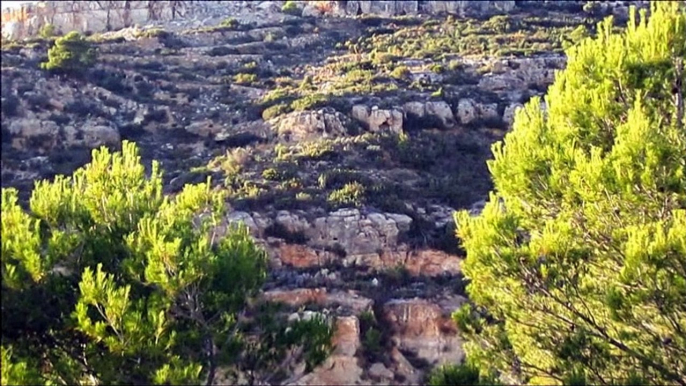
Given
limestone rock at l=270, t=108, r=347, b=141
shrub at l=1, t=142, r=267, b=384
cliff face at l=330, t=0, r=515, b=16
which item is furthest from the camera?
cliff face at l=330, t=0, r=515, b=16

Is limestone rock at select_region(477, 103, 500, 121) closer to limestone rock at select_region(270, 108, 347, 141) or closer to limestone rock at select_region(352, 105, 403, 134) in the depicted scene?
limestone rock at select_region(352, 105, 403, 134)

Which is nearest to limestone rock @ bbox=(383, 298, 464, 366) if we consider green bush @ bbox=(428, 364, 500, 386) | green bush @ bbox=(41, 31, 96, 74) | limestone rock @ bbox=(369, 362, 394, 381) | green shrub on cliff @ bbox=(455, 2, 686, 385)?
limestone rock @ bbox=(369, 362, 394, 381)

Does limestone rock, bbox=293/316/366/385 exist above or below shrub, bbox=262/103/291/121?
below

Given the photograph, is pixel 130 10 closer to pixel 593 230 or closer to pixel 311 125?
pixel 311 125

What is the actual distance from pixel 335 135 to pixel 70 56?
9.69m

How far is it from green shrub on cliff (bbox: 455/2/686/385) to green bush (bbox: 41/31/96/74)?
19.5 m

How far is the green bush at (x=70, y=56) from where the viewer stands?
25828mm

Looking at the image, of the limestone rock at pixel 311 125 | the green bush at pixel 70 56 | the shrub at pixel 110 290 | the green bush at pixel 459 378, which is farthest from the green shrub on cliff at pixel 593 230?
the green bush at pixel 70 56

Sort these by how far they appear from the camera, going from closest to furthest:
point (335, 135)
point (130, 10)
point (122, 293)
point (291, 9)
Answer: point (122, 293)
point (335, 135)
point (291, 9)
point (130, 10)

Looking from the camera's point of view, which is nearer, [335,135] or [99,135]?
[335,135]

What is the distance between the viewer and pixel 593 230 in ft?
28.3

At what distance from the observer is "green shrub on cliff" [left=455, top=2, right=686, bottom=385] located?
7.78 m

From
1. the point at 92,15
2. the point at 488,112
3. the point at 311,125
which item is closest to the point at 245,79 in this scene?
the point at 311,125

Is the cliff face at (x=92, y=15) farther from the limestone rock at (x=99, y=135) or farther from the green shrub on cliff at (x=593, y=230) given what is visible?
the green shrub on cliff at (x=593, y=230)
